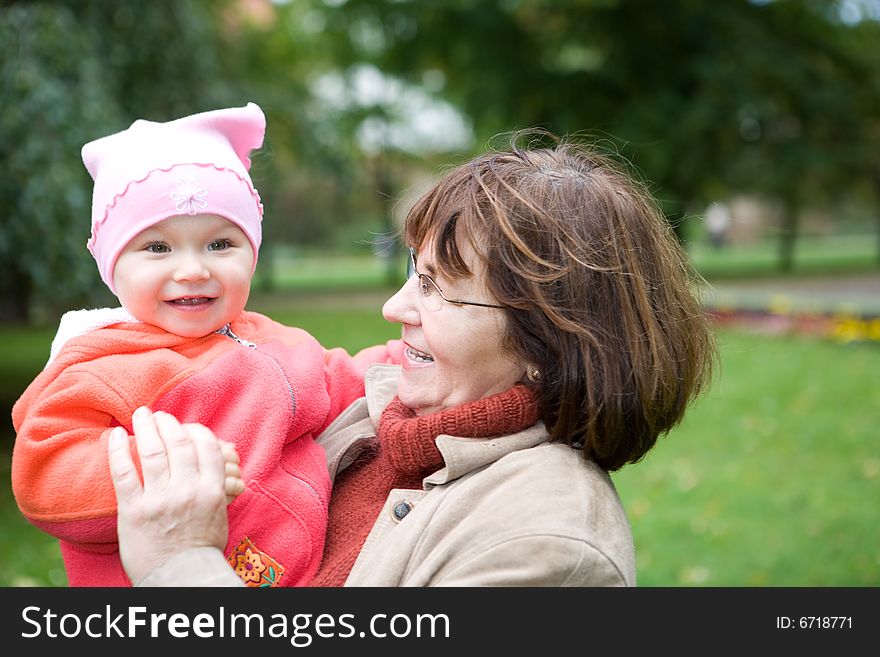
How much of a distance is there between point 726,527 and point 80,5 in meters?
6.98

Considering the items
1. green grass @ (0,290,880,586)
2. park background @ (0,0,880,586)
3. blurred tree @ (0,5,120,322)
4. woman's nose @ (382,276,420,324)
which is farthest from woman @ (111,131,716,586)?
blurred tree @ (0,5,120,322)

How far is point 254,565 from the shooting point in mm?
1749

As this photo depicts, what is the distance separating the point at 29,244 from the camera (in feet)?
21.8

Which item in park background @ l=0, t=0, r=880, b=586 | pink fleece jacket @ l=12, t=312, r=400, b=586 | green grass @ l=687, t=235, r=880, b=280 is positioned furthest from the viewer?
green grass @ l=687, t=235, r=880, b=280

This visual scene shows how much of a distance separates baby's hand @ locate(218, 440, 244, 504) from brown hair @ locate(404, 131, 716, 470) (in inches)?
20.4

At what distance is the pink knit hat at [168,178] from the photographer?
5.90 ft

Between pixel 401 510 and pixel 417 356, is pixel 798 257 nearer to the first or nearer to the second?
pixel 417 356

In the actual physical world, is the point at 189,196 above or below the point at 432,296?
above

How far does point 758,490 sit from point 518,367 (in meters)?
5.09

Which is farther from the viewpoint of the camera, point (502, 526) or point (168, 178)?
point (168, 178)

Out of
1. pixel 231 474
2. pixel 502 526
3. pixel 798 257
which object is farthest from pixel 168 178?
pixel 798 257

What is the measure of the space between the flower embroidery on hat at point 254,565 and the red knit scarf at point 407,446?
8cm

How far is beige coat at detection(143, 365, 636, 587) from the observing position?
5.04 feet

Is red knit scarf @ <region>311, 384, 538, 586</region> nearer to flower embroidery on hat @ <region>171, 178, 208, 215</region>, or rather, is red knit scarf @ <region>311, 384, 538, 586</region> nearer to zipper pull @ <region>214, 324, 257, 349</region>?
zipper pull @ <region>214, 324, 257, 349</region>
